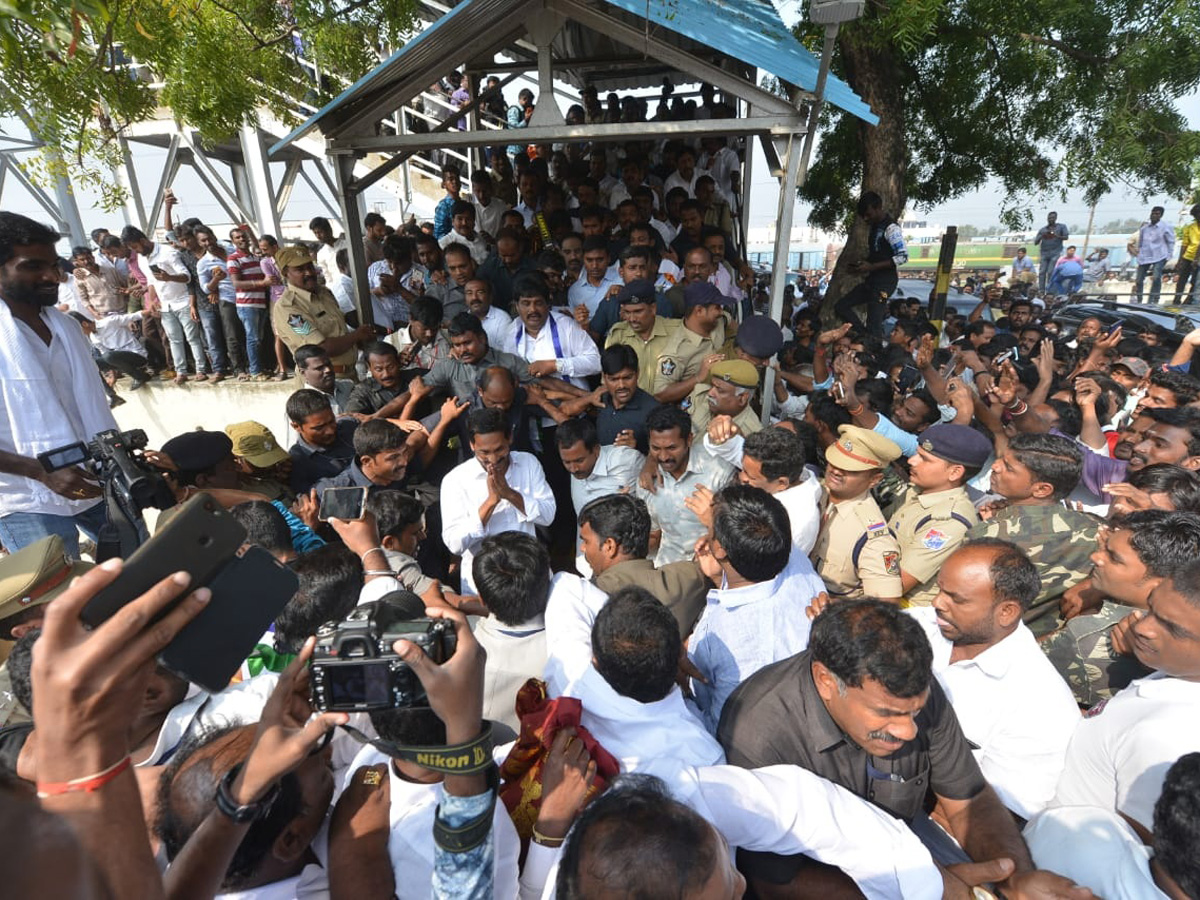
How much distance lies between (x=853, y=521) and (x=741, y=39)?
3.98m

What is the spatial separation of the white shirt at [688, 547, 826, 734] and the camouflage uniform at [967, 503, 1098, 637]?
1.13 m

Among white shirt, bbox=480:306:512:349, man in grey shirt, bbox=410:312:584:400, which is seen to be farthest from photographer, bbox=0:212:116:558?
white shirt, bbox=480:306:512:349

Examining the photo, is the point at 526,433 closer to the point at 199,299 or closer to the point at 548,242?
the point at 548,242

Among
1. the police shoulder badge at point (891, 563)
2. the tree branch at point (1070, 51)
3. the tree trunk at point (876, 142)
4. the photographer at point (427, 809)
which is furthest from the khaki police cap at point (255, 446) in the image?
the tree branch at point (1070, 51)

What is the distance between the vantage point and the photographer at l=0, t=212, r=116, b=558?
2902 millimetres

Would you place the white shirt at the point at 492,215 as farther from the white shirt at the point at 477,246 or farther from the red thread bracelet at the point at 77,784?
the red thread bracelet at the point at 77,784

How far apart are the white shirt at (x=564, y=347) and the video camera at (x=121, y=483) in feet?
9.05

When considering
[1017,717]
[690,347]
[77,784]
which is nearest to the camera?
[77,784]

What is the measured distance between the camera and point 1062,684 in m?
2.25

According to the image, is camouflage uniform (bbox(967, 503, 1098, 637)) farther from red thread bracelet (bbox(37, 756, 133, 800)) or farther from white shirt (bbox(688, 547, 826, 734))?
red thread bracelet (bbox(37, 756, 133, 800))

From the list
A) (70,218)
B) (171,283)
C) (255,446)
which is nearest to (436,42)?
(255,446)

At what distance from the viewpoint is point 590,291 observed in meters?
5.97

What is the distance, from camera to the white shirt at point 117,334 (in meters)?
7.59

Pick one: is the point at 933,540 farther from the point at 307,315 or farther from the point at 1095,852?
the point at 307,315
